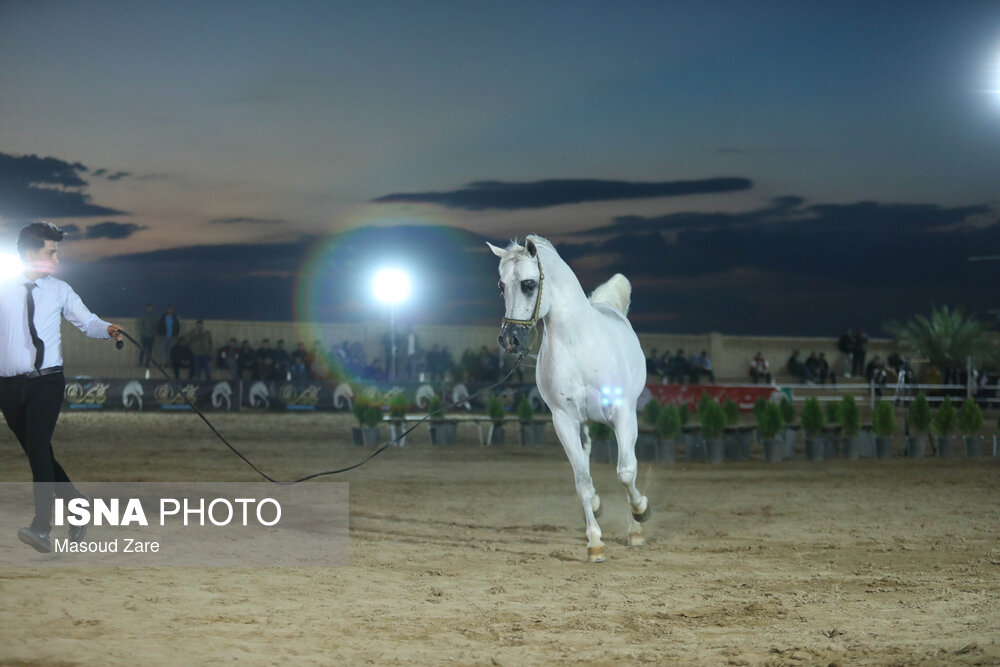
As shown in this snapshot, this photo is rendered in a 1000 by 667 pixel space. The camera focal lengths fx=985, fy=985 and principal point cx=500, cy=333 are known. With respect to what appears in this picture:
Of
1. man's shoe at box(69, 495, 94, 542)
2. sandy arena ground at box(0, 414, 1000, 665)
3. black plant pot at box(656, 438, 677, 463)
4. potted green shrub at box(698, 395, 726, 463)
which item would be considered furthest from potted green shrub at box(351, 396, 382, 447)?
man's shoe at box(69, 495, 94, 542)

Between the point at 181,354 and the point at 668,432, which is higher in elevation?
the point at 181,354

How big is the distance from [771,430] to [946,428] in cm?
331

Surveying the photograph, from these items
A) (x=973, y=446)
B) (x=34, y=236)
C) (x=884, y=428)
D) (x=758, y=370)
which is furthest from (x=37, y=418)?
(x=758, y=370)

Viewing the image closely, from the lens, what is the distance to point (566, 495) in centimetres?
1238

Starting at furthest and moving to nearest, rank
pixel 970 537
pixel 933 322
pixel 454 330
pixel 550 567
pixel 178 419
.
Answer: pixel 933 322, pixel 454 330, pixel 178 419, pixel 970 537, pixel 550 567

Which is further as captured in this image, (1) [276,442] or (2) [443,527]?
(1) [276,442]

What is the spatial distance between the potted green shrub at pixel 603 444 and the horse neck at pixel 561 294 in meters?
8.46

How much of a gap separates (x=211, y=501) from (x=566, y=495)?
4.30 m

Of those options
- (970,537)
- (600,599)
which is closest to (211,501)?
(600,599)

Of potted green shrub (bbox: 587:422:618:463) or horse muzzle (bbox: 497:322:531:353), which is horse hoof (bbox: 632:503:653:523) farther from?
potted green shrub (bbox: 587:422:618:463)

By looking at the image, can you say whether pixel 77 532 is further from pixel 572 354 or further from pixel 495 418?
pixel 495 418

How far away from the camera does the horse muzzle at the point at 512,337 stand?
23.2 feet

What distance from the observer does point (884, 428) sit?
1714 cm

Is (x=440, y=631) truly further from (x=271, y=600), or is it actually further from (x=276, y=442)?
(x=276, y=442)
